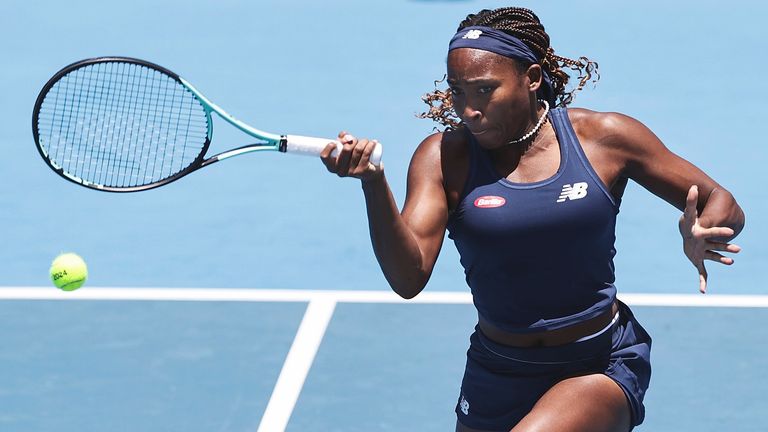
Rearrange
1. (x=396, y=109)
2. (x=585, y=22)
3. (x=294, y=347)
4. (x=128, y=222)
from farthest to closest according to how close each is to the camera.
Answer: (x=585, y=22) < (x=396, y=109) < (x=128, y=222) < (x=294, y=347)

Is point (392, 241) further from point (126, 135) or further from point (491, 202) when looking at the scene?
point (126, 135)

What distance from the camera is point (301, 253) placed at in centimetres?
876

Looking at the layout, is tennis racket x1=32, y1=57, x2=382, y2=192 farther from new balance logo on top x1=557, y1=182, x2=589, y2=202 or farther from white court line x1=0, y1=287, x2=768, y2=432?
new balance logo on top x1=557, y1=182, x2=589, y2=202

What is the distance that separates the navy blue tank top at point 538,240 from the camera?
4312 millimetres

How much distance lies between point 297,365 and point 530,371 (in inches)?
111

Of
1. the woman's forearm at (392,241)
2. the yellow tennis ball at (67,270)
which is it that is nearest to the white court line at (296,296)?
the yellow tennis ball at (67,270)

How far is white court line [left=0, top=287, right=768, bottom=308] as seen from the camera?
7.96 meters

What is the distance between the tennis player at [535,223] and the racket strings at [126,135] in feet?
9.04

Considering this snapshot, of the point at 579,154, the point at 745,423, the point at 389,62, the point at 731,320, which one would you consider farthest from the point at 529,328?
the point at 389,62

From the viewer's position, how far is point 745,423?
6516mm

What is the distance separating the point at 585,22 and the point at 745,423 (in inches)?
314

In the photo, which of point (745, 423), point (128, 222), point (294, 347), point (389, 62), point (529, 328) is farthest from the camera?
point (389, 62)

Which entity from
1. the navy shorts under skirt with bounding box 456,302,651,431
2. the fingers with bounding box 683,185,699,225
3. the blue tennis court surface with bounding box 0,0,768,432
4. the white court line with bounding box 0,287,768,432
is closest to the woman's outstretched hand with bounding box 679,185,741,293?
the fingers with bounding box 683,185,699,225

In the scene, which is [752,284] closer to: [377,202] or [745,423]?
[745,423]
